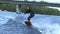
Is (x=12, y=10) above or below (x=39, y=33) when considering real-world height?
below

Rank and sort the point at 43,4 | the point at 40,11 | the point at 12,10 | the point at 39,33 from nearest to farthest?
the point at 39,33, the point at 43,4, the point at 40,11, the point at 12,10

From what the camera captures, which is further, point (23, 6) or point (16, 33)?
point (23, 6)

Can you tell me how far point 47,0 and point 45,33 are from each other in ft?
59.6

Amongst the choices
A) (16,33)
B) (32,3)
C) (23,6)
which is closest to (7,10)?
(23,6)

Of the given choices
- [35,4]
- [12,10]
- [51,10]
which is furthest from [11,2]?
[51,10]

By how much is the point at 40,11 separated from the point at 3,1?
7.37 m

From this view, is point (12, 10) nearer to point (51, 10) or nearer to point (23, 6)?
point (23, 6)

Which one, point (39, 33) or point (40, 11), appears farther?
point (40, 11)

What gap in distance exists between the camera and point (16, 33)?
1844cm

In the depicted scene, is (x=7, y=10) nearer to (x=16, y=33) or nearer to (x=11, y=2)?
(x=11, y=2)

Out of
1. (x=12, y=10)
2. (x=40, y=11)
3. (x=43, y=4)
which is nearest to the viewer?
(x=43, y=4)

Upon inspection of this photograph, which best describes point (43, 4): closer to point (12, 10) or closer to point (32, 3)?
point (32, 3)

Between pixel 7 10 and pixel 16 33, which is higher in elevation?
pixel 16 33

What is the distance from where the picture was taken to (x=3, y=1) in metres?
37.2
